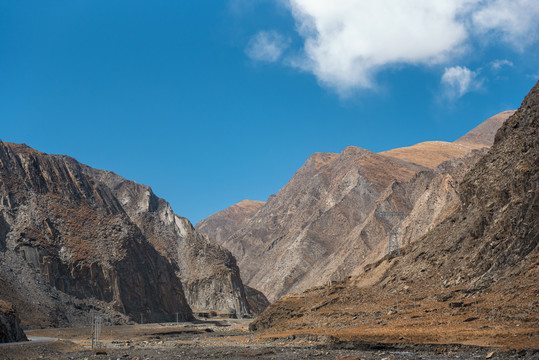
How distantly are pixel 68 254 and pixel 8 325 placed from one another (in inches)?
2648

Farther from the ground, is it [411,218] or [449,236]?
[411,218]

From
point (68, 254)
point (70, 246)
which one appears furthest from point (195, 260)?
point (68, 254)

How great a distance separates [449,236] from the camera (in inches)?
2926

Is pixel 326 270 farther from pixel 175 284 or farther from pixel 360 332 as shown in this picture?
pixel 360 332

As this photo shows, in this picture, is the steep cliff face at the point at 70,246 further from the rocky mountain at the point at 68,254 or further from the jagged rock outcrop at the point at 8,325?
the jagged rock outcrop at the point at 8,325

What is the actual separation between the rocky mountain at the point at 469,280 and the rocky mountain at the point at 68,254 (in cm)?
3847

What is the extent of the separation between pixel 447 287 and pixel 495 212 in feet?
33.3

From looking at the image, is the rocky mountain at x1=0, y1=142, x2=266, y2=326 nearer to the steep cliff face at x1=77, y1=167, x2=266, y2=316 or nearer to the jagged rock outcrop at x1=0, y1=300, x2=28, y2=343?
the steep cliff face at x1=77, y1=167, x2=266, y2=316

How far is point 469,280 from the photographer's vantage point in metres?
61.6

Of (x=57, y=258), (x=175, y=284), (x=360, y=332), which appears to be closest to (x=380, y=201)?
(x=175, y=284)

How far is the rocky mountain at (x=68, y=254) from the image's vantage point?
9812 centimetres

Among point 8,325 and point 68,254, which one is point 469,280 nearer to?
point 8,325

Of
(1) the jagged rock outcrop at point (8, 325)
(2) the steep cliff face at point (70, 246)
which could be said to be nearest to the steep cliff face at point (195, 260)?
(2) the steep cliff face at point (70, 246)

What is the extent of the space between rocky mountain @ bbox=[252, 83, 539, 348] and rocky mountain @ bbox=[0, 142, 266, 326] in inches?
1515
